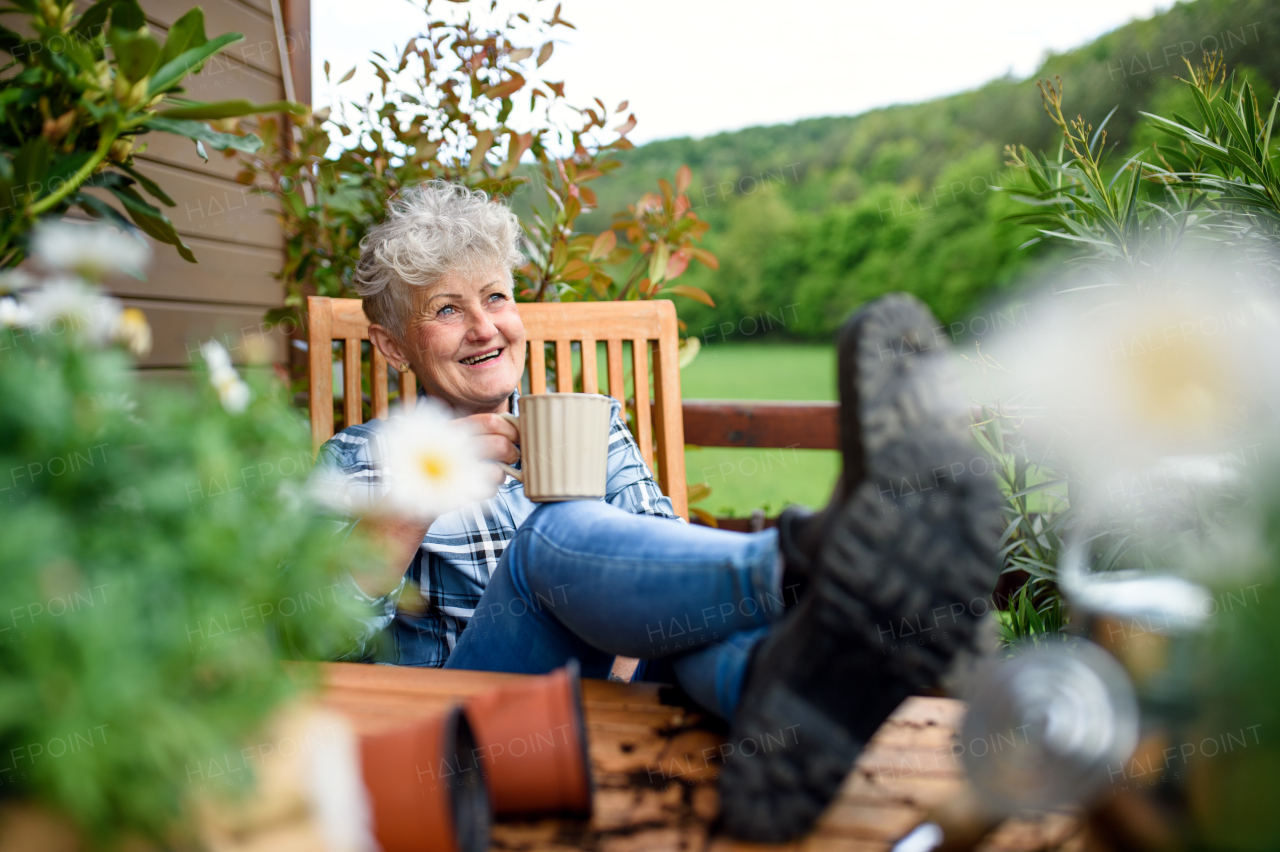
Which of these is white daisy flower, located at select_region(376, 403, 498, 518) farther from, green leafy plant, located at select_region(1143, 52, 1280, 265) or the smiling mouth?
green leafy plant, located at select_region(1143, 52, 1280, 265)

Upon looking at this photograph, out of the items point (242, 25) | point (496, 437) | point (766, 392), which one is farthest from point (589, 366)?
point (766, 392)

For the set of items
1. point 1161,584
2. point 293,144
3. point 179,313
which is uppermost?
point 293,144

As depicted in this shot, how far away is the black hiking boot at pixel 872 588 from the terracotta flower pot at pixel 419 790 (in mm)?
219

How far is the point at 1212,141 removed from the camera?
1.55 m

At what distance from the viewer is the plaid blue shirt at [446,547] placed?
137 cm

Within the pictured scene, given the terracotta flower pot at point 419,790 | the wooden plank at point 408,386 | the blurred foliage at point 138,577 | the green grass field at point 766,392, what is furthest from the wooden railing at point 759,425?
the green grass field at point 766,392

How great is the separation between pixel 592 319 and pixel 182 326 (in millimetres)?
1298

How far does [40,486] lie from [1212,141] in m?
1.93

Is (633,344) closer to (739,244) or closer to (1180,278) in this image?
(1180,278)

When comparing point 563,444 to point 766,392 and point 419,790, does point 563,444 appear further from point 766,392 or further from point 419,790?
point 766,392

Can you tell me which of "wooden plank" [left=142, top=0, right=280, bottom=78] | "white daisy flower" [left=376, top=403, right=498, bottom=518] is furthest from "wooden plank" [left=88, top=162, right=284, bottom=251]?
"white daisy flower" [left=376, top=403, right=498, bottom=518]

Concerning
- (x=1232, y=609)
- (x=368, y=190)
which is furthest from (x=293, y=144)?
(x=1232, y=609)

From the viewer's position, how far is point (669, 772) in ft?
2.52

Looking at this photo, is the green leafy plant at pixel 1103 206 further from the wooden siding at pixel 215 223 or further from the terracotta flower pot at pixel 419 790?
the wooden siding at pixel 215 223
